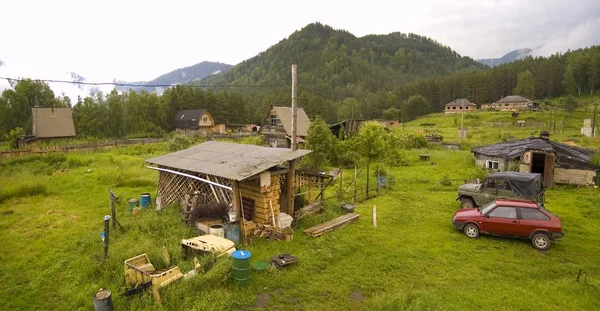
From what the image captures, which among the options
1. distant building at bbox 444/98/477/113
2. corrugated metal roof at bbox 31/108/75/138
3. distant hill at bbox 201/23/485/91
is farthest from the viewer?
distant hill at bbox 201/23/485/91

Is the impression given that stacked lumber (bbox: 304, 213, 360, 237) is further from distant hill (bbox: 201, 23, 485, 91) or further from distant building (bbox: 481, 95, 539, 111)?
distant hill (bbox: 201, 23, 485, 91)

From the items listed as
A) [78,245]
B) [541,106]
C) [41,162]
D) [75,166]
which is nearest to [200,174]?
[78,245]

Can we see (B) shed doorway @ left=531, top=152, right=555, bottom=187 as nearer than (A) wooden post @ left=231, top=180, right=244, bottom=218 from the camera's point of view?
No

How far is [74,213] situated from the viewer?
1678cm

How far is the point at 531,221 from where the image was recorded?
488 inches

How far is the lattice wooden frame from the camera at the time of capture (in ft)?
45.4

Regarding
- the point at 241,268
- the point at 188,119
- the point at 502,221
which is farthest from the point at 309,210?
the point at 188,119

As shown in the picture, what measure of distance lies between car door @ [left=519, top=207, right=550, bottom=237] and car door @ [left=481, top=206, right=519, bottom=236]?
0.19 meters

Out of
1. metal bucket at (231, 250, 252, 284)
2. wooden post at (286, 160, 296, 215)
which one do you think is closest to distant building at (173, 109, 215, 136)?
wooden post at (286, 160, 296, 215)

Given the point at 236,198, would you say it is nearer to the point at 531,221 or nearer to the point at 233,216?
the point at 233,216

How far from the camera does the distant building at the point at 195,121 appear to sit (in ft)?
206

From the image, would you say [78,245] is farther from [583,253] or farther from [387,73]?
[387,73]

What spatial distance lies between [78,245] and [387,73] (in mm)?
164001

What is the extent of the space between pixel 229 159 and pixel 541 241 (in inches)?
496
